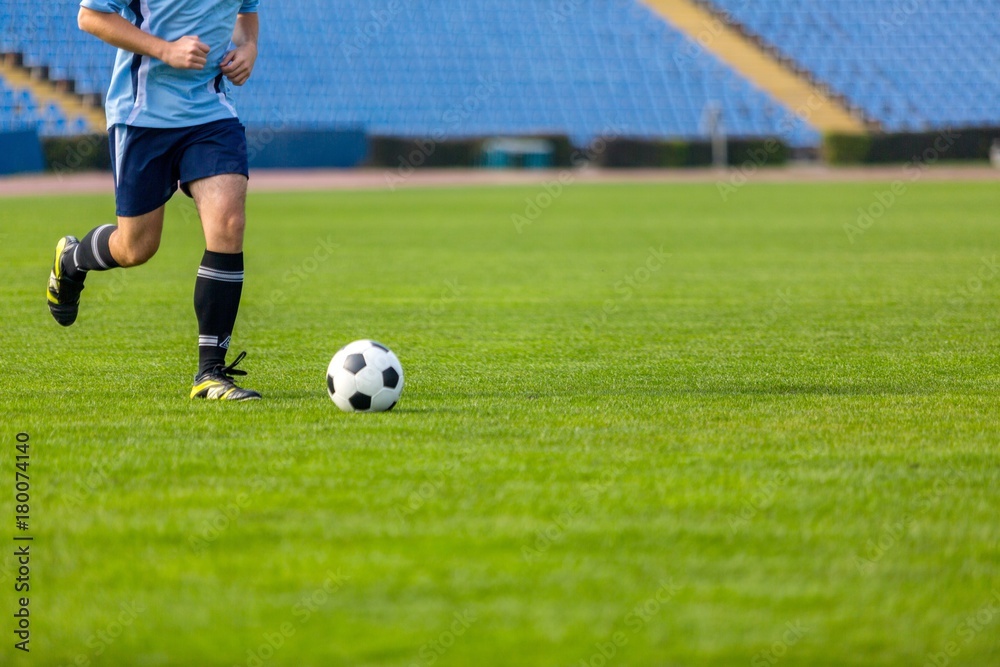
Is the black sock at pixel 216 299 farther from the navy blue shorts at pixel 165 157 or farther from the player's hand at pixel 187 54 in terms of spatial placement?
the player's hand at pixel 187 54

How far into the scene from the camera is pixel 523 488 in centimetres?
358

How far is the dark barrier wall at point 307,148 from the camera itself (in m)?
35.7

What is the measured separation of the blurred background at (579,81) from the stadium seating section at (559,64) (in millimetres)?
66

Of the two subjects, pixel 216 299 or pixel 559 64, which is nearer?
pixel 216 299

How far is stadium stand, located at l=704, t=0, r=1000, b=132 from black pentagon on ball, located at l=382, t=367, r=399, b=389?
1547 inches

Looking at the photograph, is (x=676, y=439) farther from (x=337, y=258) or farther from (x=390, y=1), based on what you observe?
(x=390, y=1)

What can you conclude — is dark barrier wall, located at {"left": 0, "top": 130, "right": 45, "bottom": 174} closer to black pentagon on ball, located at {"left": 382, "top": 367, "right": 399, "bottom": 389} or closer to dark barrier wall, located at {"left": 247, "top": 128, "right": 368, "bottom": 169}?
dark barrier wall, located at {"left": 247, "top": 128, "right": 368, "bottom": 169}

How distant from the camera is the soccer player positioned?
5.20 metres

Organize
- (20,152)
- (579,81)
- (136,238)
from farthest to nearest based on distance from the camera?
(579,81) → (20,152) → (136,238)

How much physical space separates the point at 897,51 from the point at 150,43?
43.7 metres

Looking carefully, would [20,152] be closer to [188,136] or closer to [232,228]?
[188,136]

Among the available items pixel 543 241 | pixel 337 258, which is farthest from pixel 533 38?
pixel 337 258

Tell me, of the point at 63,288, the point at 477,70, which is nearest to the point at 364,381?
the point at 63,288

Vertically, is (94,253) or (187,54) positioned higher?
(187,54)
